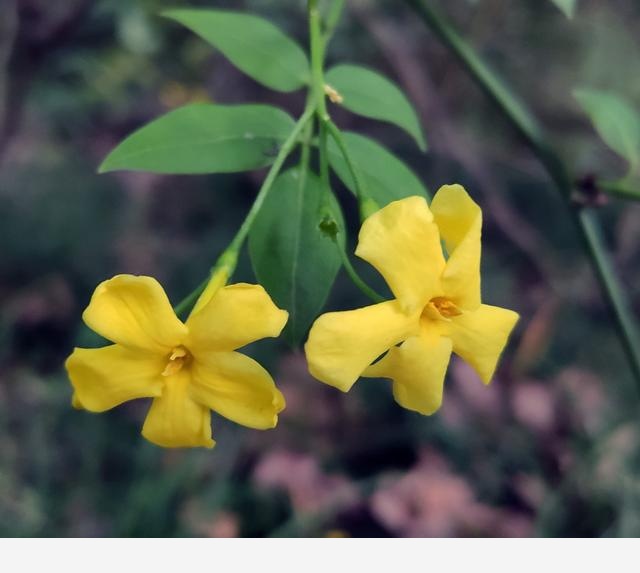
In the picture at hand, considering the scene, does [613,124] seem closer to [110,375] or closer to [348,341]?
[348,341]

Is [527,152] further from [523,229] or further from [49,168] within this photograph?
[49,168]

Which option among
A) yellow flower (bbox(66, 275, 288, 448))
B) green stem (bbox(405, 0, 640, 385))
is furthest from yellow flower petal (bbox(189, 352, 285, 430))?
green stem (bbox(405, 0, 640, 385))

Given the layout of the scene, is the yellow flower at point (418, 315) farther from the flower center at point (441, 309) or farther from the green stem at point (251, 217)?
the green stem at point (251, 217)

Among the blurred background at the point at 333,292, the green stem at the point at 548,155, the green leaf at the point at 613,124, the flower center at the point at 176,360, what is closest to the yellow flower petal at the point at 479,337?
the flower center at the point at 176,360

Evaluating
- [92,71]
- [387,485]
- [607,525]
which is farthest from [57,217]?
[607,525]

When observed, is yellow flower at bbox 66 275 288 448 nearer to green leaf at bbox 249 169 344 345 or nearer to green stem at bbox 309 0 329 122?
green leaf at bbox 249 169 344 345

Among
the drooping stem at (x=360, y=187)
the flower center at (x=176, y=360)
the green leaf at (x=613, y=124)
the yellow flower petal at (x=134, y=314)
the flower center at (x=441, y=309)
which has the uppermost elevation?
the green leaf at (x=613, y=124)
